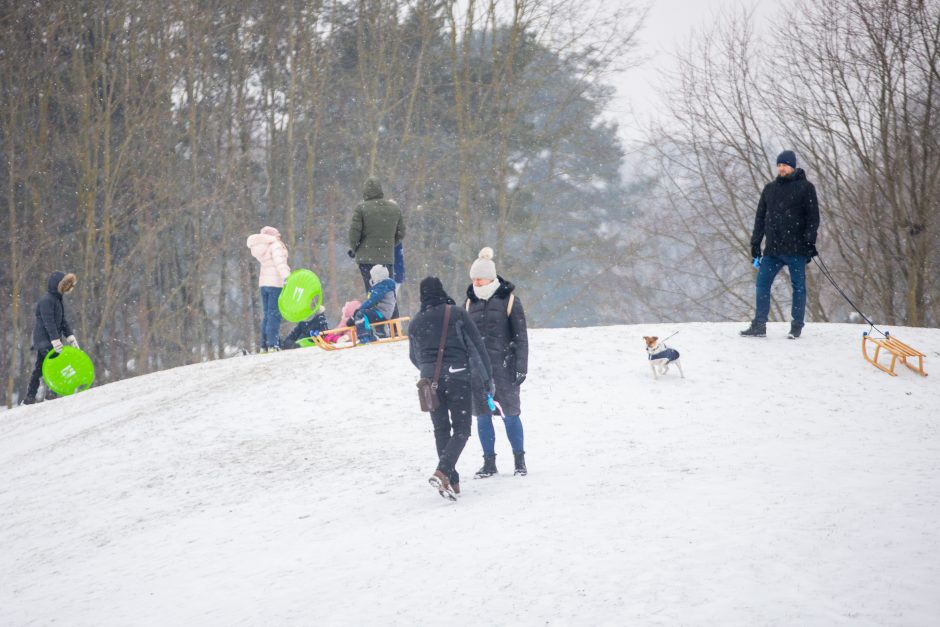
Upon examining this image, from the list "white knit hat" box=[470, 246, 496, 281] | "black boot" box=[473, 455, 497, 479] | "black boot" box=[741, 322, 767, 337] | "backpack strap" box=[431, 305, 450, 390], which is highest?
"white knit hat" box=[470, 246, 496, 281]

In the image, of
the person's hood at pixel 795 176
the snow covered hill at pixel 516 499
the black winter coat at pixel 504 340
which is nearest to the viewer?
the snow covered hill at pixel 516 499

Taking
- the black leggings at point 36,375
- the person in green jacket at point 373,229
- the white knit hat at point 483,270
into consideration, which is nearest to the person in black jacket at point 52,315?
the black leggings at point 36,375

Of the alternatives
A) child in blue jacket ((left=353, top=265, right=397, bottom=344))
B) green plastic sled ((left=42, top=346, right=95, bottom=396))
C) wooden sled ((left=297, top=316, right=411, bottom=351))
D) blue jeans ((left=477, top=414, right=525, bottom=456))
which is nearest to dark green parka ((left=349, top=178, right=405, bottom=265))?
child in blue jacket ((left=353, top=265, right=397, bottom=344))

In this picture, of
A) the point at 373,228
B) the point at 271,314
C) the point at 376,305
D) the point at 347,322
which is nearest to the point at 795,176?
the point at 373,228

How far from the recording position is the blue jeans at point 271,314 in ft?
41.1

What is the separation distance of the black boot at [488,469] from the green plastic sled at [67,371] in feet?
29.4

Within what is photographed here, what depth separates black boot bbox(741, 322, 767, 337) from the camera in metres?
11.0

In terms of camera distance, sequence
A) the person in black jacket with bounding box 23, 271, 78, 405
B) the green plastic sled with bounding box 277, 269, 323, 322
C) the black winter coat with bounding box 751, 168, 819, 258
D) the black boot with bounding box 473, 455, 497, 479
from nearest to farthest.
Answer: the black boot with bounding box 473, 455, 497, 479 < the black winter coat with bounding box 751, 168, 819, 258 < the green plastic sled with bounding box 277, 269, 323, 322 < the person in black jacket with bounding box 23, 271, 78, 405

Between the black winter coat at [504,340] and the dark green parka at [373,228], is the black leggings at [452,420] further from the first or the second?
the dark green parka at [373,228]

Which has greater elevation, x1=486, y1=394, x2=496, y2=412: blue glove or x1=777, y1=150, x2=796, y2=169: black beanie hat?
x1=777, y1=150, x2=796, y2=169: black beanie hat

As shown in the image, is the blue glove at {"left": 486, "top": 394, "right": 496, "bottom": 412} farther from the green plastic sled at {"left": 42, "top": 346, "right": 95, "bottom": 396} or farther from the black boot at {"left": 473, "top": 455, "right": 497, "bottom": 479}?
the green plastic sled at {"left": 42, "top": 346, "right": 95, "bottom": 396}

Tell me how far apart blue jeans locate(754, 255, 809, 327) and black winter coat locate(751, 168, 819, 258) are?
4.8 inches

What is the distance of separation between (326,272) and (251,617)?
23948 mm

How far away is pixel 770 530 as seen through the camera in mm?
4891
